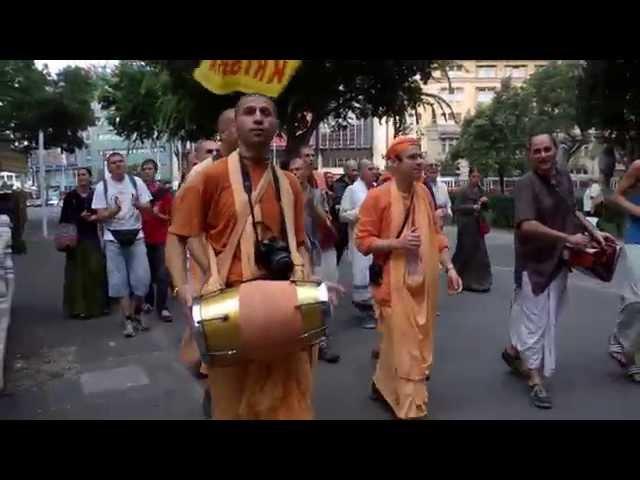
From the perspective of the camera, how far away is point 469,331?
280 inches

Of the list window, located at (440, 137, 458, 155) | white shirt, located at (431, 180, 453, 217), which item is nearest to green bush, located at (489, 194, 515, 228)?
white shirt, located at (431, 180, 453, 217)

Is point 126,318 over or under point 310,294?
under

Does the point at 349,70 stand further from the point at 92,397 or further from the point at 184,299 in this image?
the point at 184,299

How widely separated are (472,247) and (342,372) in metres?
4.33

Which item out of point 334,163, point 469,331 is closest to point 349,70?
point 469,331

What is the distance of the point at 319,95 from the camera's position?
1417cm

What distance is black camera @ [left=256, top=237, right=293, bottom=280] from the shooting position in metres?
2.93

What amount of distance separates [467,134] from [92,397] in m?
32.8

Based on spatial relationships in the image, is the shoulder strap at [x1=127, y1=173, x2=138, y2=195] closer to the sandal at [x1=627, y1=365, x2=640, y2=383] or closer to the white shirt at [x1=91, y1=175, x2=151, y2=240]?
the white shirt at [x1=91, y1=175, x2=151, y2=240]

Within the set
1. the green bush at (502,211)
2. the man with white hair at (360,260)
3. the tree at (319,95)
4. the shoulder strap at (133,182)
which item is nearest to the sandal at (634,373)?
the man with white hair at (360,260)

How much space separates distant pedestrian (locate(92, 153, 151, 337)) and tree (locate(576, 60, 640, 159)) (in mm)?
9466

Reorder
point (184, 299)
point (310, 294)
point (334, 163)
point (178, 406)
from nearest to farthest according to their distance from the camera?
point (310, 294) → point (184, 299) → point (178, 406) → point (334, 163)
